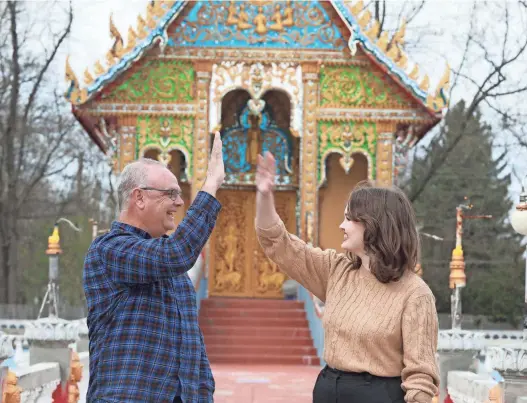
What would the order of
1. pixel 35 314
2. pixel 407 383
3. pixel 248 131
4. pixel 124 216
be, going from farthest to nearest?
pixel 35 314, pixel 248 131, pixel 124 216, pixel 407 383

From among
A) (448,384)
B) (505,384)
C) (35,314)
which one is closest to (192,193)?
(448,384)

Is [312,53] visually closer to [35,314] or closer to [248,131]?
[248,131]

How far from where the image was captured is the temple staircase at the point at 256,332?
1463 cm

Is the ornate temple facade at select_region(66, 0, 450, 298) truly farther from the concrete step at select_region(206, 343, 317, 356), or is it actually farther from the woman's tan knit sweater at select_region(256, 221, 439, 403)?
the woman's tan knit sweater at select_region(256, 221, 439, 403)

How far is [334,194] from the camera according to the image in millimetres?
17625

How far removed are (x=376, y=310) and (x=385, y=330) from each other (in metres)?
0.09

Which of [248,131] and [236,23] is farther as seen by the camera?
[248,131]

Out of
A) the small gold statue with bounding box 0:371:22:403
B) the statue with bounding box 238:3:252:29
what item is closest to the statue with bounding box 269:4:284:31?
the statue with bounding box 238:3:252:29

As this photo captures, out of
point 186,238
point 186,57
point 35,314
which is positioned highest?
point 186,57

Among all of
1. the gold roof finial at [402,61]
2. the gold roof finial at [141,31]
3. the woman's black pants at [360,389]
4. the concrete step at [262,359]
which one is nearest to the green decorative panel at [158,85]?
the gold roof finial at [141,31]

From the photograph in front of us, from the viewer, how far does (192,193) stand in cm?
1619

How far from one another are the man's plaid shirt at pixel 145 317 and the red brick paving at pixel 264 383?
7359 mm

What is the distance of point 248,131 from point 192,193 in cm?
191

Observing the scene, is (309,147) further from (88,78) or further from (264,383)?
(264,383)
